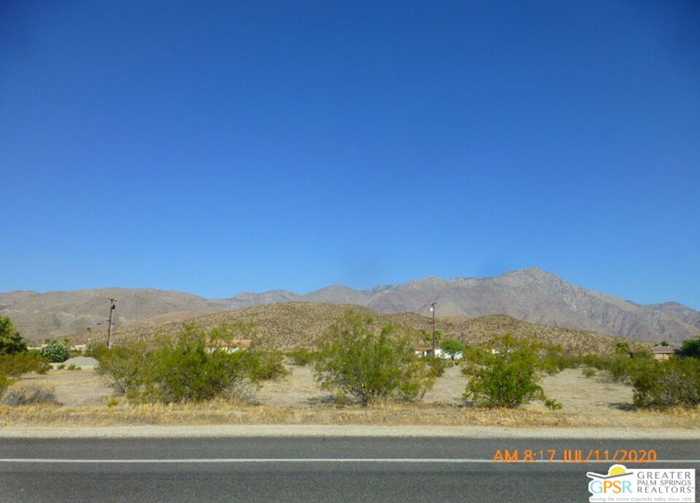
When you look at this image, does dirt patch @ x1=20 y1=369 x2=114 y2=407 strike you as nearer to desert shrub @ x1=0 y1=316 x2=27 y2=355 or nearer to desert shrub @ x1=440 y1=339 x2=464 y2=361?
desert shrub @ x1=0 y1=316 x2=27 y2=355

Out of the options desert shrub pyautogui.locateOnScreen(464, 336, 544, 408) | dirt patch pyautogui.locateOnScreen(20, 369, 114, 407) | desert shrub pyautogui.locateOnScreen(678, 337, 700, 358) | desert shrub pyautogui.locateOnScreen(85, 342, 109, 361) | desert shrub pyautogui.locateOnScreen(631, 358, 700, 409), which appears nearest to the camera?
desert shrub pyautogui.locateOnScreen(464, 336, 544, 408)

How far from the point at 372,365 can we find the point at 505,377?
171 inches

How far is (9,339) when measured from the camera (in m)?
40.8

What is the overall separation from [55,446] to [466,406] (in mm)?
12664

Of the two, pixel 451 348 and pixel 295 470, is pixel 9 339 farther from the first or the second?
pixel 451 348

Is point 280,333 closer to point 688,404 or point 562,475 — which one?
point 688,404

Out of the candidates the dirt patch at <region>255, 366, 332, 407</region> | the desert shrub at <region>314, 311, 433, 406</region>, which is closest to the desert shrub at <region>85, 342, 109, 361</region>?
the dirt patch at <region>255, 366, 332, 407</region>

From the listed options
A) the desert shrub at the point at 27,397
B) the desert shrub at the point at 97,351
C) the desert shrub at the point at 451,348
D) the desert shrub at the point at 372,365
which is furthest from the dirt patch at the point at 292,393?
the desert shrub at the point at 451,348

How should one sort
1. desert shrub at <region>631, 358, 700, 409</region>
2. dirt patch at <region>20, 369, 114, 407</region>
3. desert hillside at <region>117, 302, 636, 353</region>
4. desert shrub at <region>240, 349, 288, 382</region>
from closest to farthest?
1. desert shrub at <region>631, 358, 700, 409</region>
2. desert shrub at <region>240, 349, 288, 382</region>
3. dirt patch at <region>20, 369, 114, 407</region>
4. desert hillside at <region>117, 302, 636, 353</region>

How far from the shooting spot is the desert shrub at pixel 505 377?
18141 millimetres

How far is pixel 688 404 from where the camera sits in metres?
18.8

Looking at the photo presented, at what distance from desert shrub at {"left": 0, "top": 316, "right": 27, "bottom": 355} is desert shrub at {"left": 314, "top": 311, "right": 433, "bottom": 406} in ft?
99.6

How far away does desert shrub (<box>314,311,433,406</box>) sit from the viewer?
63.4 feet

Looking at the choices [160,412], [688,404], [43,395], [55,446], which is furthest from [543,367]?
[43,395]
